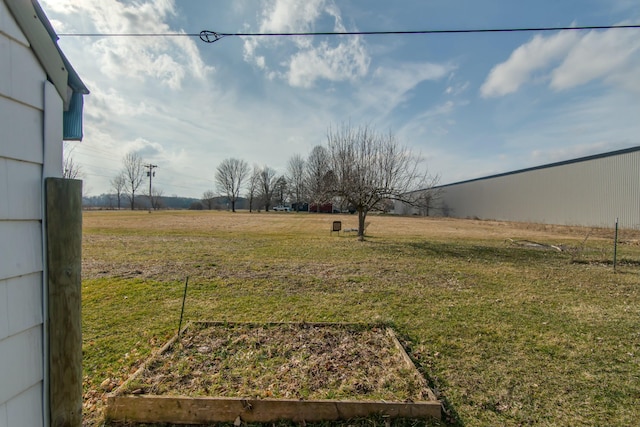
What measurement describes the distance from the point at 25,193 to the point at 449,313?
525 cm

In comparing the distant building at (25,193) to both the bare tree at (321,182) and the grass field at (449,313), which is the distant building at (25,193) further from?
the bare tree at (321,182)

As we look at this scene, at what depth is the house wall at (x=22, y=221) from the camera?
4.05 ft

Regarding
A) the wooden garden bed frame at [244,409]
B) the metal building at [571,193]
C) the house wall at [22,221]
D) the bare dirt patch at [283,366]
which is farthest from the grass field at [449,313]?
the metal building at [571,193]

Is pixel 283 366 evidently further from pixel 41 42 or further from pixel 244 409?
pixel 41 42

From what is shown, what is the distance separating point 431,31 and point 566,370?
4.34 metres

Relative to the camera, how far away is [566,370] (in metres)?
3.24

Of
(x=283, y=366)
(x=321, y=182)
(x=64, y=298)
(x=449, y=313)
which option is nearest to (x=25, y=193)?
(x=64, y=298)

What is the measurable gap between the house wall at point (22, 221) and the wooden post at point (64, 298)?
34mm

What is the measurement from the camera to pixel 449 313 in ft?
16.2

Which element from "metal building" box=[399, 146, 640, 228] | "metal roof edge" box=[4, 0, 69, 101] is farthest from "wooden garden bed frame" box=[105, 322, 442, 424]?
"metal building" box=[399, 146, 640, 228]

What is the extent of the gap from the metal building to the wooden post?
50.5 ft

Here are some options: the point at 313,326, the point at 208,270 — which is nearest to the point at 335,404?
the point at 313,326

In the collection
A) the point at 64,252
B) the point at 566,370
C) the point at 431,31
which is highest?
the point at 431,31

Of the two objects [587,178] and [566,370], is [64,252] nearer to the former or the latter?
[566,370]
